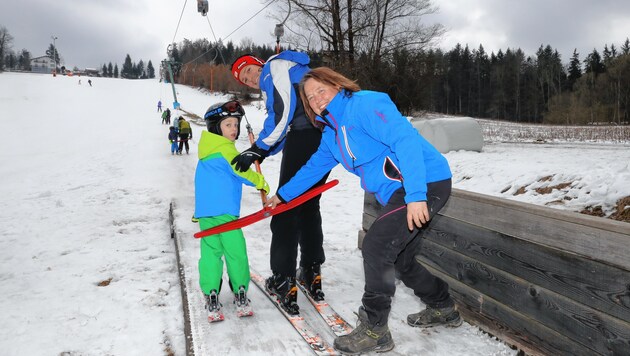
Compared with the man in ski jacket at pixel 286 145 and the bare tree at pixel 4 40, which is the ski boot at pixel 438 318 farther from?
the bare tree at pixel 4 40

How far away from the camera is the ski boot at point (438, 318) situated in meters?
2.88

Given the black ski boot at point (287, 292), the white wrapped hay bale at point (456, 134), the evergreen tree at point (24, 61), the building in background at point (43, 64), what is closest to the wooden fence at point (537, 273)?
the black ski boot at point (287, 292)

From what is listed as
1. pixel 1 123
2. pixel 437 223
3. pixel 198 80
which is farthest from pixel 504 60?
pixel 437 223

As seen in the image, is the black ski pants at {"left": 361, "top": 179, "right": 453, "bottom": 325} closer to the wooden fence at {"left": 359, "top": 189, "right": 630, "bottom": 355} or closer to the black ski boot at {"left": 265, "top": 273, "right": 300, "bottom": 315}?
the wooden fence at {"left": 359, "top": 189, "right": 630, "bottom": 355}

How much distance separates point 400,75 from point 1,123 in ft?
81.9

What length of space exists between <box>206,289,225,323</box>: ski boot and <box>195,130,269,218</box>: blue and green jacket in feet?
2.00

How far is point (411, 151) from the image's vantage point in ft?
7.32

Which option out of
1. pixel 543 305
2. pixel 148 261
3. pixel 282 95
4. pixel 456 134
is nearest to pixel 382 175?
pixel 282 95

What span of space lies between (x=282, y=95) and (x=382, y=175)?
1030 millimetres

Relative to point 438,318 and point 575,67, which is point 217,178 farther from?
point 575,67

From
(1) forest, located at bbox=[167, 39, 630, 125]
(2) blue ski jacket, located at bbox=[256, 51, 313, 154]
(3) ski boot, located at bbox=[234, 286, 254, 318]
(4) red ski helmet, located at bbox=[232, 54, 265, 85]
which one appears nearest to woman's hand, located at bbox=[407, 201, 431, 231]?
(2) blue ski jacket, located at bbox=[256, 51, 313, 154]

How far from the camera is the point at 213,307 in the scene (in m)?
3.06

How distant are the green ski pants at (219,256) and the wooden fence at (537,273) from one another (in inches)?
61.4

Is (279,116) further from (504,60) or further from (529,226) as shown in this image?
(504,60)
